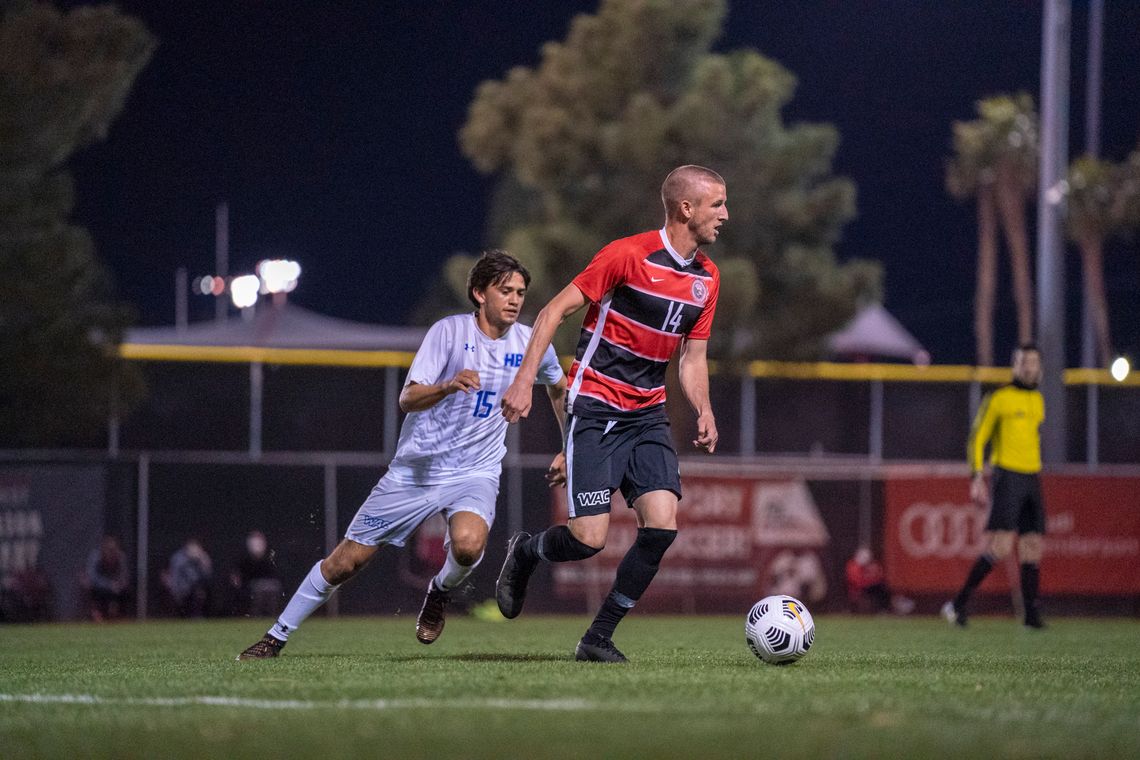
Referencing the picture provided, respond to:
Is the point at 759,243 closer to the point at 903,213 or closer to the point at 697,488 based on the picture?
the point at 697,488

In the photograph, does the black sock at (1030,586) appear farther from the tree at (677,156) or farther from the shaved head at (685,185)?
the tree at (677,156)

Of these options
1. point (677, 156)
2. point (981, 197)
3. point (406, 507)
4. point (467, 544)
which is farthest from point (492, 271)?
point (981, 197)

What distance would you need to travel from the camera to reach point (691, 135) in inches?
1126

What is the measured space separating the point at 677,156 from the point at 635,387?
21.4 metres

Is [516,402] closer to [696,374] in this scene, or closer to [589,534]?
[589,534]

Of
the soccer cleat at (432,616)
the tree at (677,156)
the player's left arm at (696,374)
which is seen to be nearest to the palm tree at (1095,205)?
the tree at (677,156)

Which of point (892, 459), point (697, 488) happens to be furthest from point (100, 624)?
point (892, 459)

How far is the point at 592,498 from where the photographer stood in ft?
25.3

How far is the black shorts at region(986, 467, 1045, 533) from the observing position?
545 inches

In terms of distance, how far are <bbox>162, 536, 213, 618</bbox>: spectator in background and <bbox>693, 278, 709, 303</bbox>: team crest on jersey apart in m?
11.3

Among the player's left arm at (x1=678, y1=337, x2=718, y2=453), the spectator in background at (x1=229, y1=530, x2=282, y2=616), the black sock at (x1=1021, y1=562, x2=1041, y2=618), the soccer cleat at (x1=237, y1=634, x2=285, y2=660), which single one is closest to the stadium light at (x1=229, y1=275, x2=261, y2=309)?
the spectator in background at (x1=229, y1=530, x2=282, y2=616)

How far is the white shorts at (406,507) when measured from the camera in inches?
325

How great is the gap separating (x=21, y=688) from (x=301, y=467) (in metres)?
12.1

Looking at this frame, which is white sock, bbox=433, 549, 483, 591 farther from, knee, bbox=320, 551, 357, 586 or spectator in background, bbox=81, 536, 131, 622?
spectator in background, bbox=81, 536, 131, 622
